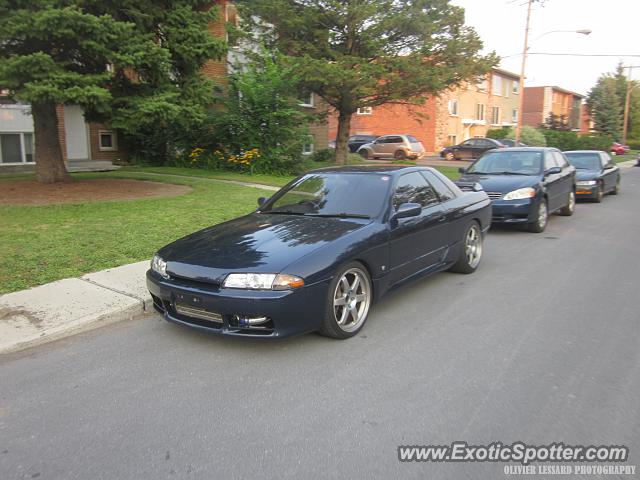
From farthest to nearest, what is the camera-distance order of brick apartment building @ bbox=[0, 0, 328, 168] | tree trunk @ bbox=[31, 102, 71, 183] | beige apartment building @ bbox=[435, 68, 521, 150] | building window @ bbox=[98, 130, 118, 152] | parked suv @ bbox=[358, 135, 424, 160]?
beige apartment building @ bbox=[435, 68, 521, 150]
parked suv @ bbox=[358, 135, 424, 160]
building window @ bbox=[98, 130, 118, 152]
brick apartment building @ bbox=[0, 0, 328, 168]
tree trunk @ bbox=[31, 102, 71, 183]

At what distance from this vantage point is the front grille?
4.11m

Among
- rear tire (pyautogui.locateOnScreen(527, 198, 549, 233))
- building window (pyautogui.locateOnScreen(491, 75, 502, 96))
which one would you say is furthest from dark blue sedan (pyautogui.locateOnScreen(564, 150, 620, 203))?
building window (pyautogui.locateOnScreen(491, 75, 502, 96))

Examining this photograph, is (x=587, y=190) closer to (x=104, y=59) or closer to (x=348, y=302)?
(x=348, y=302)

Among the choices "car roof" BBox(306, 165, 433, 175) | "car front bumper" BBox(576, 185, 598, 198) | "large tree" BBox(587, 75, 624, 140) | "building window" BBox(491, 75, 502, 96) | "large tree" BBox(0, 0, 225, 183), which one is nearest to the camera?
"car roof" BBox(306, 165, 433, 175)

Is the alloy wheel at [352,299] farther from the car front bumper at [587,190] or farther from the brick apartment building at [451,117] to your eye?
the brick apartment building at [451,117]

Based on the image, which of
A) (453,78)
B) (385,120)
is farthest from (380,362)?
(385,120)

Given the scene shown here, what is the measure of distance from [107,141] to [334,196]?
18.0m

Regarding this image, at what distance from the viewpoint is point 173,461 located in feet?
9.29

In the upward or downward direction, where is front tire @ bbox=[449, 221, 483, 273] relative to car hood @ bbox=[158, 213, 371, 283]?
downward

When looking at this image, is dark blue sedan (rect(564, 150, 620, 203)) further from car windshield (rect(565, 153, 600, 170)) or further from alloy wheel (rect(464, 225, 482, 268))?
alloy wheel (rect(464, 225, 482, 268))

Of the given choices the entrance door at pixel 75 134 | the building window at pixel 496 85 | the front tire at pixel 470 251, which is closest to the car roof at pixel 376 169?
the front tire at pixel 470 251

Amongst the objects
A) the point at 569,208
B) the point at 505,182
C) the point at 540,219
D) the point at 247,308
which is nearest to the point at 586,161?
the point at 569,208

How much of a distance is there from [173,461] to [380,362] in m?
1.76

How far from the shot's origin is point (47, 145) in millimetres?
11938
